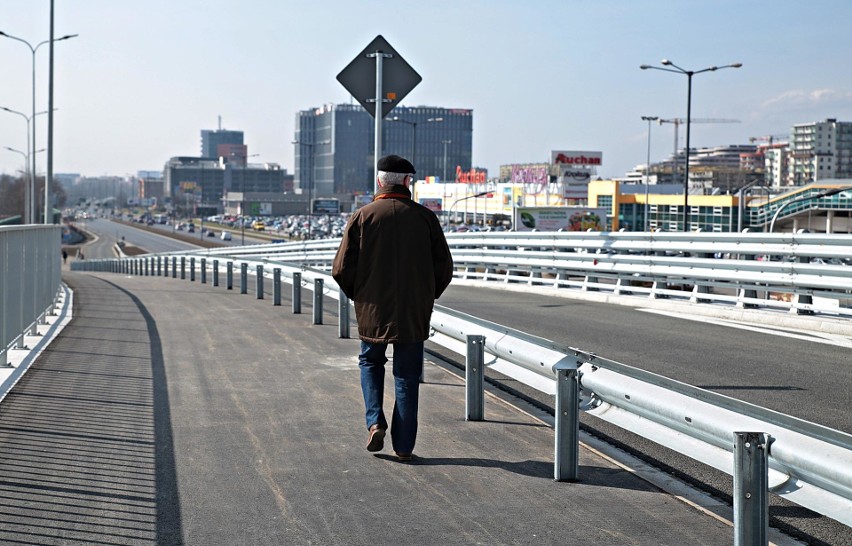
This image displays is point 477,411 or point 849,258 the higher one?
point 849,258

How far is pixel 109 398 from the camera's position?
28.6ft

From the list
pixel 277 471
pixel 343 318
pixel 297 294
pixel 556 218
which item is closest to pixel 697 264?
pixel 297 294

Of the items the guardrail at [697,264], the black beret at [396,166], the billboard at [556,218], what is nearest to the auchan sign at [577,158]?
the billboard at [556,218]

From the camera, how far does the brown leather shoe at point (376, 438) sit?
6.63 metres

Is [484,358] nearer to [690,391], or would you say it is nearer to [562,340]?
[690,391]

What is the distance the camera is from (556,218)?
76.4m

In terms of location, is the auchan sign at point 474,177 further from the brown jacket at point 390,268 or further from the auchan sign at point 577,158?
the brown jacket at point 390,268

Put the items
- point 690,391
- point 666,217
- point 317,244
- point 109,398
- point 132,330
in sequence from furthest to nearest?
point 666,217
point 317,244
point 132,330
point 109,398
point 690,391

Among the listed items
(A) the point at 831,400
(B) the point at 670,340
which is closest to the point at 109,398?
(A) the point at 831,400

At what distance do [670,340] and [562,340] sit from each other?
132 cm

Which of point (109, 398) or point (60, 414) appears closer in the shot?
point (60, 414)

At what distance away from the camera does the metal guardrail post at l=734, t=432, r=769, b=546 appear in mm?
4270

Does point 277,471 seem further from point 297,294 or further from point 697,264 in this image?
point 697,264

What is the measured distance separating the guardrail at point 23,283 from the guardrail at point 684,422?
439 centimetres
